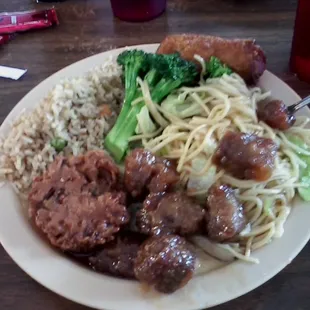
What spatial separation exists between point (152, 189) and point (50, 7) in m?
1.62

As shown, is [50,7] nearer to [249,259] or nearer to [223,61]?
[223,61]

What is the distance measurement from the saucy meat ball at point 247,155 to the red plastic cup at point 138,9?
1.19 metres

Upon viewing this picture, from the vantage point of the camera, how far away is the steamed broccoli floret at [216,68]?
180 cm

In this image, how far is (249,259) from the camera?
4.45 feet

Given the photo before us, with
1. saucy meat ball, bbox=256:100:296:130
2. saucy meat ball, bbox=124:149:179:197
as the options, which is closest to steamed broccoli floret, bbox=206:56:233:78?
saucy meat ball, bbox=256:100:296:130

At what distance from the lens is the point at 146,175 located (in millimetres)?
1506

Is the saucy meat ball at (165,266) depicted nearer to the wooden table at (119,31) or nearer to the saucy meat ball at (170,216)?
the saucy meat ball at (170,216)

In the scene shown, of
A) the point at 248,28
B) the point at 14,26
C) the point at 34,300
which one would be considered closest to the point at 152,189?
the point at 34,300

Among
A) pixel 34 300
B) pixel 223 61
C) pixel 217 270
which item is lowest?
pixel 34 300

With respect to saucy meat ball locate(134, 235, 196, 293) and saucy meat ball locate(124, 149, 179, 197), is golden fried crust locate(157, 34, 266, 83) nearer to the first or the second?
saucy meat ball locate(124, 149, 179, 197)

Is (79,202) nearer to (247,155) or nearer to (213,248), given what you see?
(213,248)

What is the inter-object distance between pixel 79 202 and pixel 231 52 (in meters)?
0.82

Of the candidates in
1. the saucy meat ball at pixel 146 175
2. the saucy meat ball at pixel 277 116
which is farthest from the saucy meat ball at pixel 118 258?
the saucy meat ball at pixel 277 116

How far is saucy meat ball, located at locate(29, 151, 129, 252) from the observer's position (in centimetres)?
140
